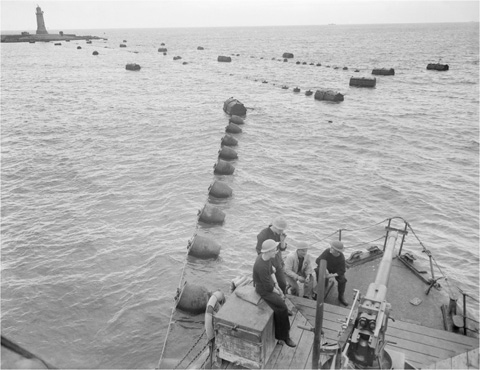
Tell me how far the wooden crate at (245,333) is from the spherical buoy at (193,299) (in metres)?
5.71

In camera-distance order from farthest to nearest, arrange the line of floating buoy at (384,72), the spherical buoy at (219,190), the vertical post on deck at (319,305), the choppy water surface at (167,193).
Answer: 1. the line of floating buoy at (384,72)
2. the spherical buoy at (219,190)
3. the choppy water surface at (167,193)
4. the vertical post on deck at (319,305)

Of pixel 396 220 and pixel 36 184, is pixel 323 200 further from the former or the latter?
pixel 36 184

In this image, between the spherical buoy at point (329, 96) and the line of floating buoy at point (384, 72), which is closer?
the spherical buoy at point (329, 96)

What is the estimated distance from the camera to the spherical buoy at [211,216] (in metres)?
20.0

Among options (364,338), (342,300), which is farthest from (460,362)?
(342,300)

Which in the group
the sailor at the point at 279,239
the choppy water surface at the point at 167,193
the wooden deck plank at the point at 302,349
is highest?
the sailor at the point at 279,239

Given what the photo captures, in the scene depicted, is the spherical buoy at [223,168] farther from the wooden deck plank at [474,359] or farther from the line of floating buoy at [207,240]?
the wooden deck plank at [474,359]

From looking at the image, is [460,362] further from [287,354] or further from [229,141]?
[229,141]

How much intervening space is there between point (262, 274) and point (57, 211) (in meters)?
17.3

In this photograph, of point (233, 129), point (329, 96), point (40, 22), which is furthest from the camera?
point (40, 22)

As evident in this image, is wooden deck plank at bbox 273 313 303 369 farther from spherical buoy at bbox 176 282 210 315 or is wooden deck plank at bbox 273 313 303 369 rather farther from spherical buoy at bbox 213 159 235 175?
spherical buoy at bbox 213 159 235 175

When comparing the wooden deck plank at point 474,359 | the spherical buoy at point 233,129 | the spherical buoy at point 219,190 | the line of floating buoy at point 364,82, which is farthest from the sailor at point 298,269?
the line of floating buoy at point 364,82

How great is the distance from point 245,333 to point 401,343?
407 cm

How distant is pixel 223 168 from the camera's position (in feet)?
88.1
